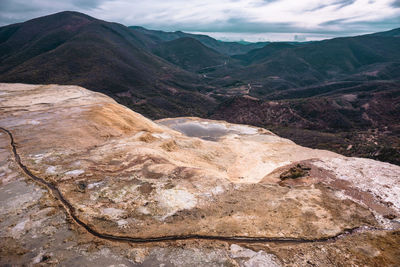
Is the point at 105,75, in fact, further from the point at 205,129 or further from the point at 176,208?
the point at 176,208

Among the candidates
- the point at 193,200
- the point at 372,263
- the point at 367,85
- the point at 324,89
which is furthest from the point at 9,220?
the point at 324,89

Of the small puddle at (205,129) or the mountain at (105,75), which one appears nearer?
the small puddle at (205,129)

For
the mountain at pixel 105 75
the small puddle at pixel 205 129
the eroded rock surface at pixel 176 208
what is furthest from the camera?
the mountain at pixel 105 75

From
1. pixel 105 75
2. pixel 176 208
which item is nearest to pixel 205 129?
pixel 176 208

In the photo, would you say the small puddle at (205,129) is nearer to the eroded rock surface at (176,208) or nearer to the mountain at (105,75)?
the eroded rock surface at (176,208)

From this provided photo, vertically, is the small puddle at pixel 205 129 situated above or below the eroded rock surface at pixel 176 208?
below

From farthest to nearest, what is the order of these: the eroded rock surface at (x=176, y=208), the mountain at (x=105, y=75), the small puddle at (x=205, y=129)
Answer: the mountain at (x=105, y=75) → the small puddle at (x=205, y=129) → the eroded rock surface at (x=176, y=208)

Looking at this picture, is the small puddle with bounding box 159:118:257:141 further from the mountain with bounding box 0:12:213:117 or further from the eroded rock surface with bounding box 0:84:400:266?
the mountain with bounding box 0:12:213:117

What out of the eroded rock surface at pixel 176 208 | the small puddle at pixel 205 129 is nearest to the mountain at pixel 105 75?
the small puddle at pixel 205 129
